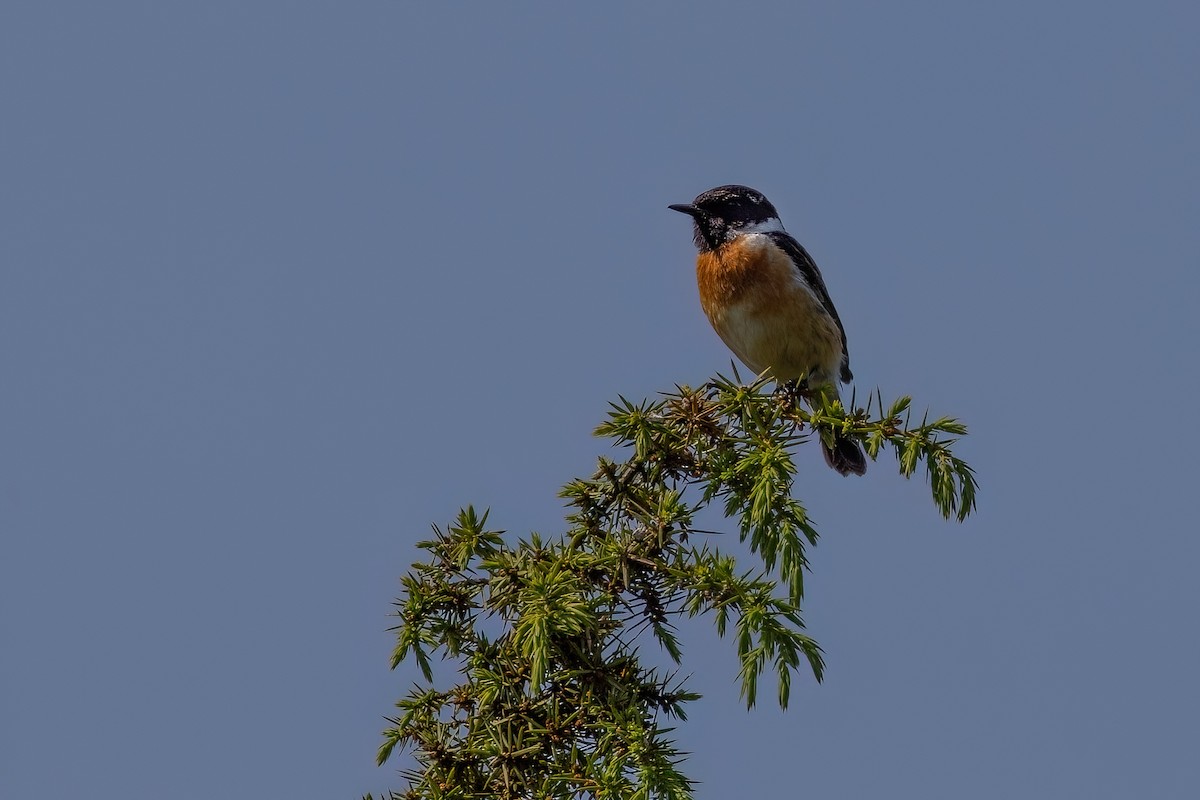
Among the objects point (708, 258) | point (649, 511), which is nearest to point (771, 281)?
point (708, 258)

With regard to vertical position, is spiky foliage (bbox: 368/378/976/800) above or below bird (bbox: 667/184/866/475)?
below

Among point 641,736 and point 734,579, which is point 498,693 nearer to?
point 641,736

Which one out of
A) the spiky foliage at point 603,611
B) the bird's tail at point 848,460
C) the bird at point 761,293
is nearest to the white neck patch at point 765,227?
the bird at point 761,293

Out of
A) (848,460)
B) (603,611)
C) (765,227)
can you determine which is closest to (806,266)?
(765,227)

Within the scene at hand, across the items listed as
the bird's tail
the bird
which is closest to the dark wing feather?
the bird

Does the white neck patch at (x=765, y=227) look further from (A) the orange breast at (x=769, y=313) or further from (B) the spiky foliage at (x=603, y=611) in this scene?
(B) the spiky foliage at (x=603, y=611)

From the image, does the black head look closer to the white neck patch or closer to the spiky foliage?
the white neck patch

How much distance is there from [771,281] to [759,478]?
5.36 meters

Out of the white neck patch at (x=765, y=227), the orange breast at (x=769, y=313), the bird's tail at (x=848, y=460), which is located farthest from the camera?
the white neck patch at (x=765, y=227)

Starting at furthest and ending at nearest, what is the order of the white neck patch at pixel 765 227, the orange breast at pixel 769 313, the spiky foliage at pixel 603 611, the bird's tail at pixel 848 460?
the white neck patch at pixel 765 227 < the orange breast at pixel 769 313 < the bird's tail at pixel 848 460 < the spiky foliage at pixel 603 611

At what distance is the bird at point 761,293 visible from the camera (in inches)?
356

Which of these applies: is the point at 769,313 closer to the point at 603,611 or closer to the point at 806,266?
the point at 806,266

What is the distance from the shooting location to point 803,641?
11.4 ft

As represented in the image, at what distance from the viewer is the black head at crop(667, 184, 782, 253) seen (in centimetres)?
945
